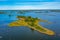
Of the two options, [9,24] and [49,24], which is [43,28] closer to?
[49,24]

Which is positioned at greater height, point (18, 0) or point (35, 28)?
point (18, 0)

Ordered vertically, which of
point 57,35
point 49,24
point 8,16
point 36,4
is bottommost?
point 57,35

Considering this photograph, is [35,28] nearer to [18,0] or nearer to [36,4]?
[36,4]

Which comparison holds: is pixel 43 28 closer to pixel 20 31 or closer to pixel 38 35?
pixel 38 35

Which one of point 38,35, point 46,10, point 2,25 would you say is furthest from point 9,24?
point 46,10

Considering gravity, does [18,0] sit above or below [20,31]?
above

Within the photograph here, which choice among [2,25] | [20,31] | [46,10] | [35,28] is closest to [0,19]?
[2,25]
